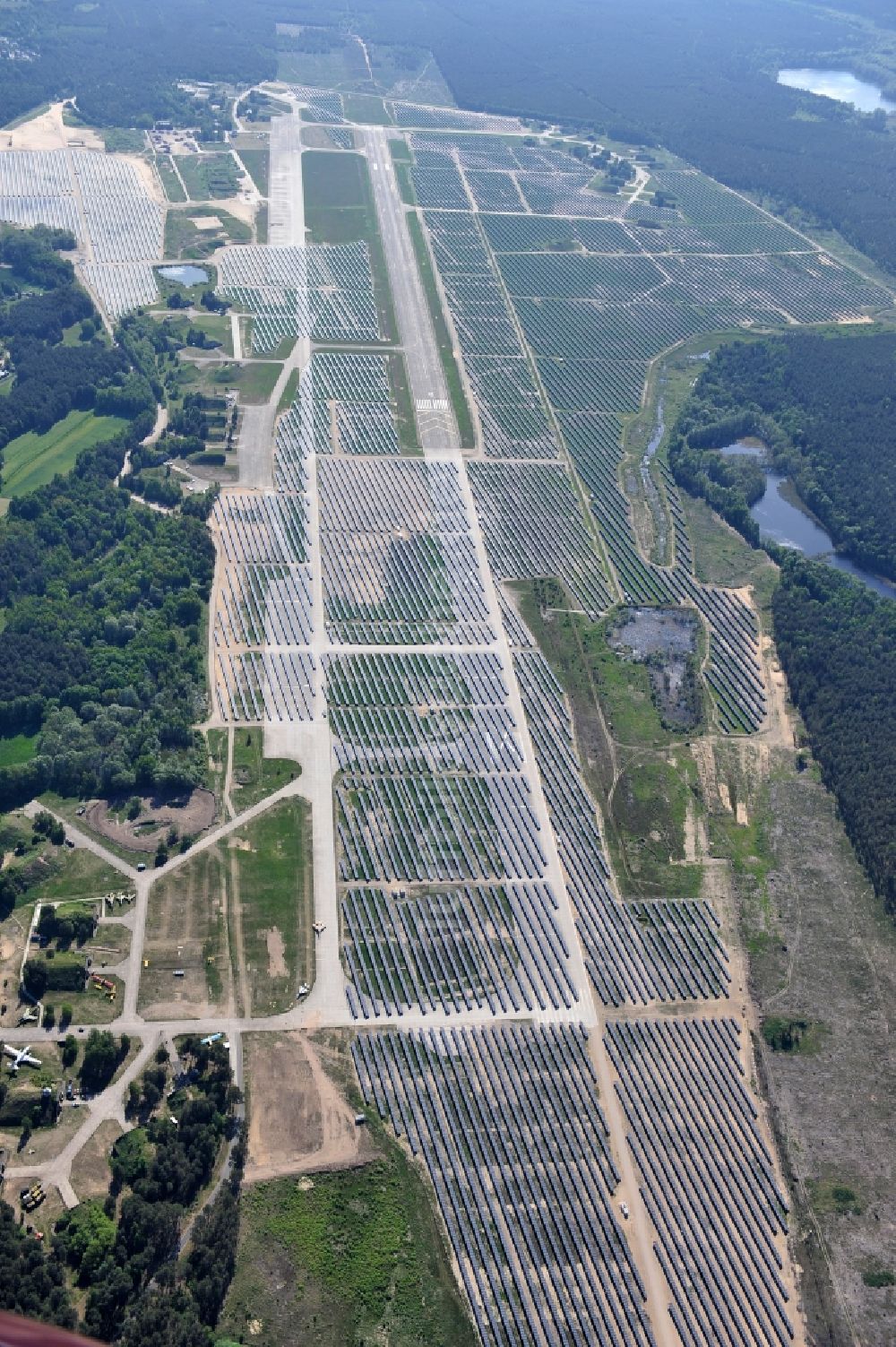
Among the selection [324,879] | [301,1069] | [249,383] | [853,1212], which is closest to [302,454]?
[249,383]

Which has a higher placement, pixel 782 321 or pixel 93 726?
pixel 782 321

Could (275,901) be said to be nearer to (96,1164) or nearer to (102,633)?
(96,1164)

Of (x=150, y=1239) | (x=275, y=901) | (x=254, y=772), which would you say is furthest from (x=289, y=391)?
(x=150, y=1239)

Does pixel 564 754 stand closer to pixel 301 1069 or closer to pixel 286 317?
pixel 301 1069

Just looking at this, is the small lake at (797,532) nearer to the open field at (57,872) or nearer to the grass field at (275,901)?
the grass field at (275,901)

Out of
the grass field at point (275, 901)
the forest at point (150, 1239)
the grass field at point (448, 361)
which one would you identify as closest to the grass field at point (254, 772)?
the grass field at point (275, 901)

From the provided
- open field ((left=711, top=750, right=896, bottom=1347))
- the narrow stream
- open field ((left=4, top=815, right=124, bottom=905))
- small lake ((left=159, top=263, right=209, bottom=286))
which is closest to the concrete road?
the narrow stream
